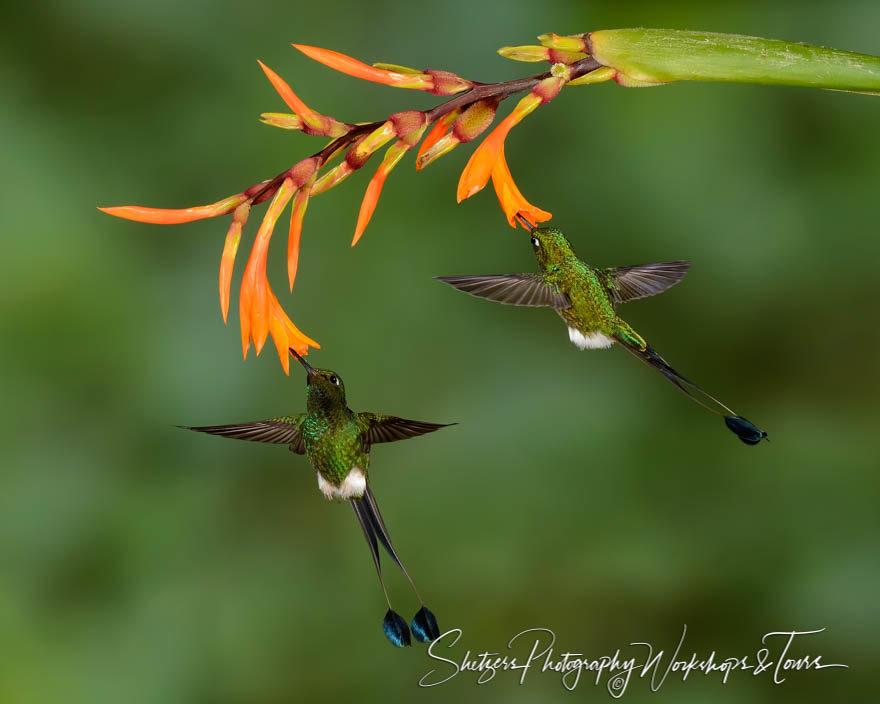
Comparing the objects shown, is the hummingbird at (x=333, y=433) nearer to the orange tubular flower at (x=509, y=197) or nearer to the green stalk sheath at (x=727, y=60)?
the orange tubular flower at (x=509, y=197)

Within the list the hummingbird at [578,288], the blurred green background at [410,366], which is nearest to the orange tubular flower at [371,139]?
the hummingbird at [578,288]

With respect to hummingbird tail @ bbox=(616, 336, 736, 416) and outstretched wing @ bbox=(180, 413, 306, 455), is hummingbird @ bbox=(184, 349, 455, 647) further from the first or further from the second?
hummingbird tail @ bbox=(616, 336, 736, 416)

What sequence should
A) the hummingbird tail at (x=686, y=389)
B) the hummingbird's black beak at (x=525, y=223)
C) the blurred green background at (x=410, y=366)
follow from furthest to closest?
1. the blurred green background at (x=410, y=366)
2. the hummingbird's black beak at (x=525, y=223)
3. the hummingbird tail at (x=686, y=389)

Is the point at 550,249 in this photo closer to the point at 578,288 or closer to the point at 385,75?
the point at 578,288

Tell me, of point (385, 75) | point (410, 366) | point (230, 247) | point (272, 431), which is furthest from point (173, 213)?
point (410, 366)

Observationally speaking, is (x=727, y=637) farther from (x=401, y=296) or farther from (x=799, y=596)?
(x=401, y=296)

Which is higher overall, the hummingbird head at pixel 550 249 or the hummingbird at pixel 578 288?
the hummingbird head at pixel 550 249

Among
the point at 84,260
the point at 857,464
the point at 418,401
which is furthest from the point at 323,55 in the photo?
the point at 857,464
